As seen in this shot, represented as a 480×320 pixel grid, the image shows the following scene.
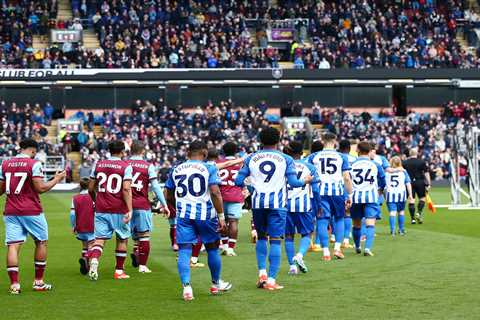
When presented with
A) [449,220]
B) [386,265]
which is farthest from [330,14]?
[386,265]

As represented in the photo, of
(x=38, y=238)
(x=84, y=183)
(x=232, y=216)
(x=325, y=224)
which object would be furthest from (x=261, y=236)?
(x=232, y=216)

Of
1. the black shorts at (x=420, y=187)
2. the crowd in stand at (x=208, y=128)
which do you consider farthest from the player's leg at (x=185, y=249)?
the crowd in stand at (x=208, y=128)

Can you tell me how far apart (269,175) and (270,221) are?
61 centimetres

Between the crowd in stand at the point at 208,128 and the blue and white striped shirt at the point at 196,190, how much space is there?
35258 mm

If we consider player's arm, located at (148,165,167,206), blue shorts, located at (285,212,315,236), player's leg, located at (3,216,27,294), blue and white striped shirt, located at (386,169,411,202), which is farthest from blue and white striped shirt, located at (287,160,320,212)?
blue and white striped shirt, located at (386,169,411,202)

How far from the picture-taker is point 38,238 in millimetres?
13383

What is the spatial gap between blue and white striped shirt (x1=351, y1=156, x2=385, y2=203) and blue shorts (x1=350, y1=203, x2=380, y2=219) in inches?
4.0

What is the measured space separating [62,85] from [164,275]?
1622 inches

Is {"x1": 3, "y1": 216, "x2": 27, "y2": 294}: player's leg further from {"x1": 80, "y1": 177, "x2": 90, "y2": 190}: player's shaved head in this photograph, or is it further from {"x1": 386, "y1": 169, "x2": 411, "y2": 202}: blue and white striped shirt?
{"x1": 386, "y1": 169, "x2": 411, "y2": 202}: blue and white striped shirt

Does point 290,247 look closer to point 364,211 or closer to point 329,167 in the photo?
point 329,167

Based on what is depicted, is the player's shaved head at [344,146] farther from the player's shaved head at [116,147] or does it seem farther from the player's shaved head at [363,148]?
the player's shaved head at [116,147]

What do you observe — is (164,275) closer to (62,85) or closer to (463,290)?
(463,290)

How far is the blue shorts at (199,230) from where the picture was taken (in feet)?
41.2

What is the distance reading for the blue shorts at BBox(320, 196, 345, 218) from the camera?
17.6m
